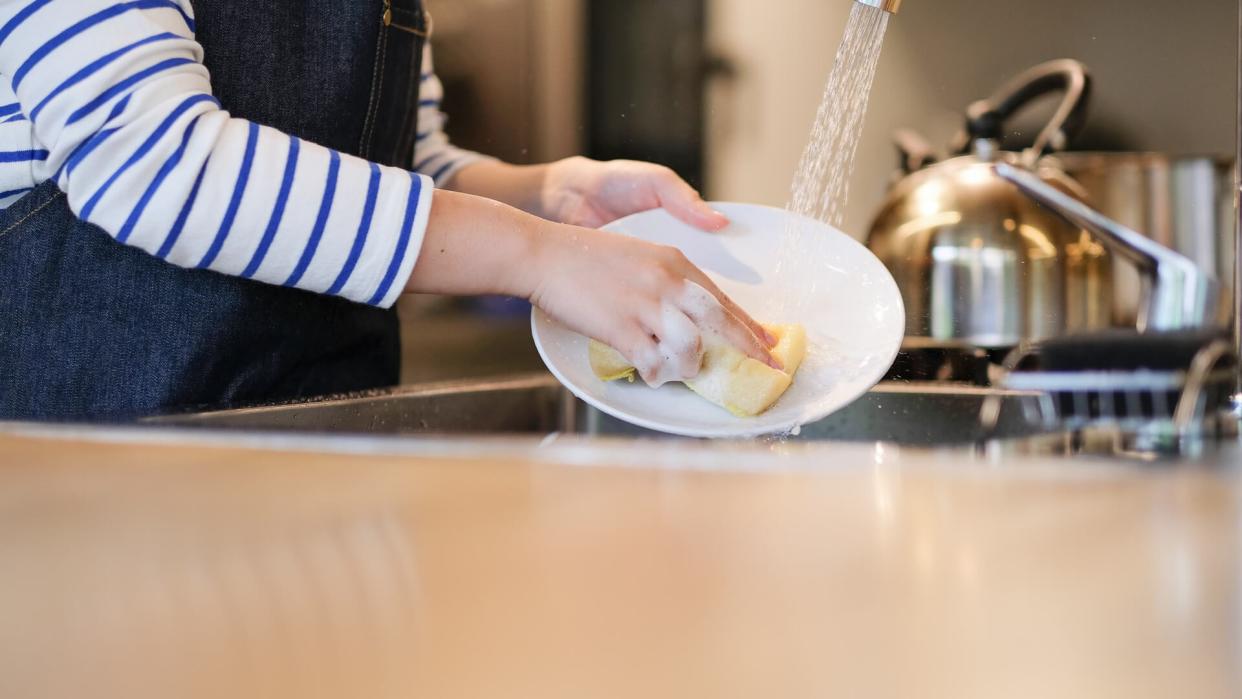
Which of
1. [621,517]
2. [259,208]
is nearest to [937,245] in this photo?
[259,208]

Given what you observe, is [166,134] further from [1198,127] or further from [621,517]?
[1198,127]

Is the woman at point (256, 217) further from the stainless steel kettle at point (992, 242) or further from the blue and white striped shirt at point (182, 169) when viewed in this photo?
the stainless steel kettle at point (992, 242)

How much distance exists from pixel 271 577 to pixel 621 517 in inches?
2.7

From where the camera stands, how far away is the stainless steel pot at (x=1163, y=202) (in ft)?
2.30

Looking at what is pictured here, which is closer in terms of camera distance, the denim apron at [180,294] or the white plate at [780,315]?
the white plate at [780,315]

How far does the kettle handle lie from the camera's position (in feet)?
2.15

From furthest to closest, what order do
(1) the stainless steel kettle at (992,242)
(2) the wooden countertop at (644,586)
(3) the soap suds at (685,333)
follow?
(1) the stainless steel kettle at (992,242), (3) the soap suds at (685,333), (2) the wooden countertop at (644,586)

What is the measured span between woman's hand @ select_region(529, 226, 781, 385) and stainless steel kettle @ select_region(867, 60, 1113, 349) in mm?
129

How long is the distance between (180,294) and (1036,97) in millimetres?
567

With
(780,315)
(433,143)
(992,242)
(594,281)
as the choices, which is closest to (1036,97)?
(992,242)

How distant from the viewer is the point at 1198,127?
2.43 ft

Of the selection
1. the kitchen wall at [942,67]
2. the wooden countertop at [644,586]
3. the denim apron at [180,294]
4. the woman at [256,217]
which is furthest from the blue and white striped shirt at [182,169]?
the wooden countertop at [644,586]

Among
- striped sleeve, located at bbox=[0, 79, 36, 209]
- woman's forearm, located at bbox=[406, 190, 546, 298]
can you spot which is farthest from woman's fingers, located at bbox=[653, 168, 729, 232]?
striped sleeve, located at bbox=[0, 79, 36, 209]

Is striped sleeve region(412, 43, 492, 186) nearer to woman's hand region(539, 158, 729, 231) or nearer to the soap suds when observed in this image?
woman's hand region(539, 158, 729, 231)
